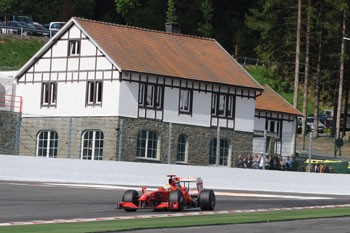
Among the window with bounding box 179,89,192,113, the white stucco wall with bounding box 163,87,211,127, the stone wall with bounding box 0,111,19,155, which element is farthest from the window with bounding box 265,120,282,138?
the stone wall with bounding box 0,111,19,155

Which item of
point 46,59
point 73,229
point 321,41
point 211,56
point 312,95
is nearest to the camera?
point 73,229

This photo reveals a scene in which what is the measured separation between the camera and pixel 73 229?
1692 centimetres

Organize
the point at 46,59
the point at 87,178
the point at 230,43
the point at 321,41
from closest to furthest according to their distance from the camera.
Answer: the point at 87,178 < the point at 46,59 < the point at 321,41 < the point at 230,43

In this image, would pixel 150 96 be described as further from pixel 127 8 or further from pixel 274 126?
pixel 127 8

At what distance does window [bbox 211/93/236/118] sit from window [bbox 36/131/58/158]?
383 inches

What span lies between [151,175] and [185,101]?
16.0m

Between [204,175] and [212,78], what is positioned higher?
[212,78]

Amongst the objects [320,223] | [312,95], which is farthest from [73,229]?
[312,95]

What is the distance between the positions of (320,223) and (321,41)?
195ft

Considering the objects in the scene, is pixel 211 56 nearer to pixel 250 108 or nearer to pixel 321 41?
pixel 250 108

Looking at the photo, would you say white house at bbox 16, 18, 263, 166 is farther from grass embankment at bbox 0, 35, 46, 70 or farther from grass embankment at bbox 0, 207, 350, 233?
grass embankment at bbox 0, 207, 350, 233

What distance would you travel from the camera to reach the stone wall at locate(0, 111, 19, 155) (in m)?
43.6

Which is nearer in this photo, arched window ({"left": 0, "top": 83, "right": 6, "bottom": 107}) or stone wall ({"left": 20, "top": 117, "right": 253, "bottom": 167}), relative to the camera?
stone wall ({"left": 20, "top": 117, "right": 253, "bottom": 167})

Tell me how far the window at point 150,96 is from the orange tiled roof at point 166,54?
2.85 ft
